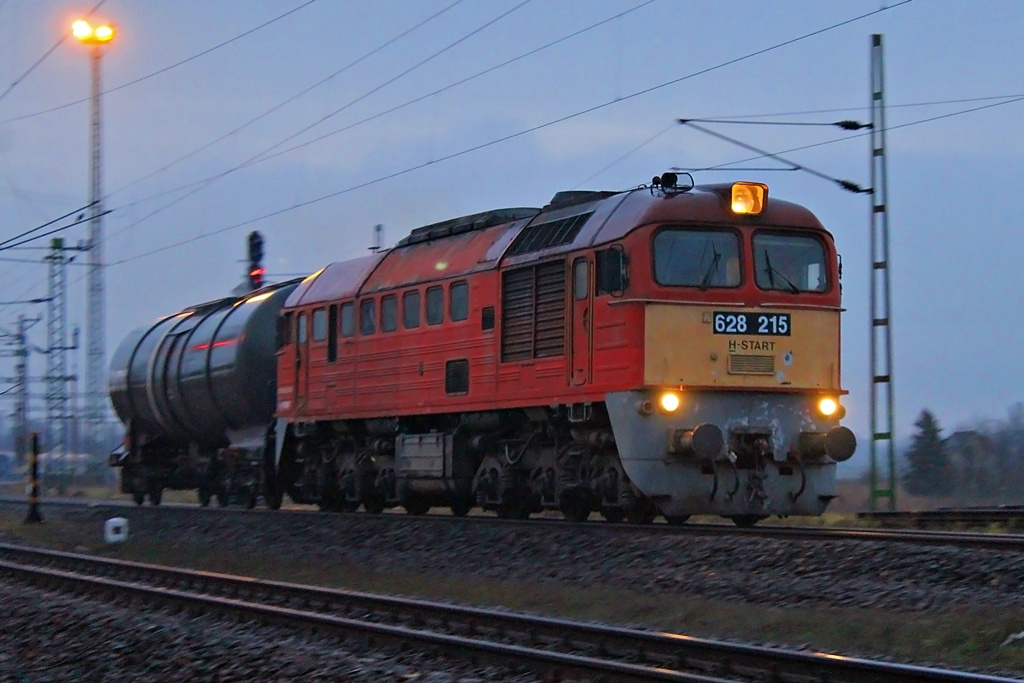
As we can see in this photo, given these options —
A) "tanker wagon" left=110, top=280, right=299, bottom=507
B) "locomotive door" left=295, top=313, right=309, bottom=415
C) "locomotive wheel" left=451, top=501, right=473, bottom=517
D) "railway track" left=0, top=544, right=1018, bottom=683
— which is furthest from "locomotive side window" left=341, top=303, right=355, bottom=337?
"railway track" left=0, top=544, right=1018, bottom=683

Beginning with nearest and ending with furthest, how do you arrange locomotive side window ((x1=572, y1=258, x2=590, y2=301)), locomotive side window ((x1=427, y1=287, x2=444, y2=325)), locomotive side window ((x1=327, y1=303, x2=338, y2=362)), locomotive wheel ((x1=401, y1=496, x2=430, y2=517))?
locomotive side window ((x1=572, y1=258, x2=590, y2=301)), locomotive side window ((x1=427, y1=287, x2=444, y2=325)), locomotive wheel ((x1=401, y1=496, x2=430, y2=517)), locomotive side window ((x1=327, y1=303, x2=338, y2=362))

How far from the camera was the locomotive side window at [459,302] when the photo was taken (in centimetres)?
1984

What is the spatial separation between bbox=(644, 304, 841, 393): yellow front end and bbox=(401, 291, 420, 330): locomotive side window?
564 centimetres

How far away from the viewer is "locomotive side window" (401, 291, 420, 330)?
69.7 feet

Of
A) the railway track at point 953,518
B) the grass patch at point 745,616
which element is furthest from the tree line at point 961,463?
the grass patch at point 745,616

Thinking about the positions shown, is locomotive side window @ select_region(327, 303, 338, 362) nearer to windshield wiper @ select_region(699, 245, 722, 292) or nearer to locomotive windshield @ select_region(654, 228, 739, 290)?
locomotive windshield @ select_region(654, 228, 739, 290)

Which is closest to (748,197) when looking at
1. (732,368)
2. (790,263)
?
(790,263)

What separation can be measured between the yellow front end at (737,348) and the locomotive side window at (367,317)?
23.4 ft

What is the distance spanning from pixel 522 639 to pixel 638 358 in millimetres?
6274

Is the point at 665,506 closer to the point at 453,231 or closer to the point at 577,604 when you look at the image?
the point at 577,604

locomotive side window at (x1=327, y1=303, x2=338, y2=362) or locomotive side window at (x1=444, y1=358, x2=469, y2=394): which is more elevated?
locomotive side window at (x1=327, y1=303, x2=338, y2=362)

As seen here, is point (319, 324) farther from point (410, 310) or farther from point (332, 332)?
point (410, 310)

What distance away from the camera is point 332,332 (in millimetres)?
23875

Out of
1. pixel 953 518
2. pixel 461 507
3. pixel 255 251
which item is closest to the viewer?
pixel 953 518
